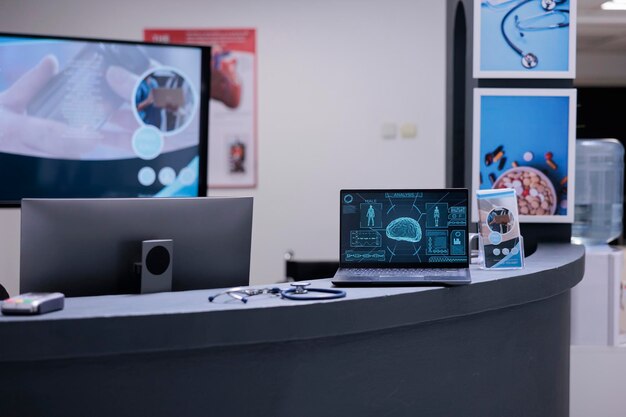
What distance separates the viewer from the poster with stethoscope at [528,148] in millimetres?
2961

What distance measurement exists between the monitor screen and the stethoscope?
84.6 inches

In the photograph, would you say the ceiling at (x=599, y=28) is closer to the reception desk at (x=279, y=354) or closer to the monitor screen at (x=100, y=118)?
the monitor screen at (x=100, y=118)

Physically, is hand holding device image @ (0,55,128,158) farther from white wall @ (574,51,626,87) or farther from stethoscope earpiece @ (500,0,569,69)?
white wall @ (574,51,626,87)

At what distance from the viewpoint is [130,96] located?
12.3 feet

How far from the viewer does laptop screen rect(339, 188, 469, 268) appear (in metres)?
1.93

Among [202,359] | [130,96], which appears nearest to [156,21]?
[130,96]

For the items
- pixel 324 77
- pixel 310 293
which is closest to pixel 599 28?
pixel 324 77

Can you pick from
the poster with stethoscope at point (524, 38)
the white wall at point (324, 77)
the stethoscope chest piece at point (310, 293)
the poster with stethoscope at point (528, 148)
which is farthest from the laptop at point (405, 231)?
the white wall at point (324, 77)

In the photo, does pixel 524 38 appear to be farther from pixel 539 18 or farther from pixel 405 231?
pixel 405 231

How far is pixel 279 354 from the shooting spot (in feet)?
5.20

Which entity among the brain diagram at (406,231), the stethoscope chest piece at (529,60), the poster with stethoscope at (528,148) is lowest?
the brain diagram at (406,231)

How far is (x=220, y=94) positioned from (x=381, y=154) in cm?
123

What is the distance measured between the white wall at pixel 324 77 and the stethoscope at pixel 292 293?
11.5ft

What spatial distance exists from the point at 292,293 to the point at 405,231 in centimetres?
41
